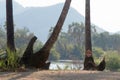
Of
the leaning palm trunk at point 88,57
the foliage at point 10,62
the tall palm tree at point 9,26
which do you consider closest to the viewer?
the foliage at point 10,62

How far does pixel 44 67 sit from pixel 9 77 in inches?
179

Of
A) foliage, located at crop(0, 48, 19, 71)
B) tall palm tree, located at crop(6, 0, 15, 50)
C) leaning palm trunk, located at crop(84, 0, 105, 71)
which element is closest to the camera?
foliage, located at crop(0, 48, 19, 71)

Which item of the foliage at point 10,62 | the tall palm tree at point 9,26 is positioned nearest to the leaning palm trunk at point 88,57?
the tall palm tree at point 9,26

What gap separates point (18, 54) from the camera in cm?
1550

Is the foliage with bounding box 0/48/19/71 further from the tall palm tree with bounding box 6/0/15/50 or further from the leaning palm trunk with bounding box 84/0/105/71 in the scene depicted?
the leaning palm trunk with bounding box 84/0/105/71

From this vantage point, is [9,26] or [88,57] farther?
[88,57]

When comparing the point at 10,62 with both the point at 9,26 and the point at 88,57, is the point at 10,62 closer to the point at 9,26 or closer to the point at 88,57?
the point at 9,26

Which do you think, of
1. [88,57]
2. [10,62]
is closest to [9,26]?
[10,62]

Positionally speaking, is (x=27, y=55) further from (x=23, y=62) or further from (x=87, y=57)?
(x=87, y=57)

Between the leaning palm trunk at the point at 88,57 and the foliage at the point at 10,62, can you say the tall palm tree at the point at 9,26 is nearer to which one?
the foliage at the point at 10,62

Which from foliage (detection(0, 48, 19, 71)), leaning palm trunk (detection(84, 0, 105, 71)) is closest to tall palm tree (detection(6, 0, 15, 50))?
foliage (detection(0, 48, 19, 71))

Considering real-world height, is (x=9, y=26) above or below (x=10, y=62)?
above

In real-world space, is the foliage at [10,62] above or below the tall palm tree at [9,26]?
below

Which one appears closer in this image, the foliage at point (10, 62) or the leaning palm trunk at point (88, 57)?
the foliage at point (10, 62)
